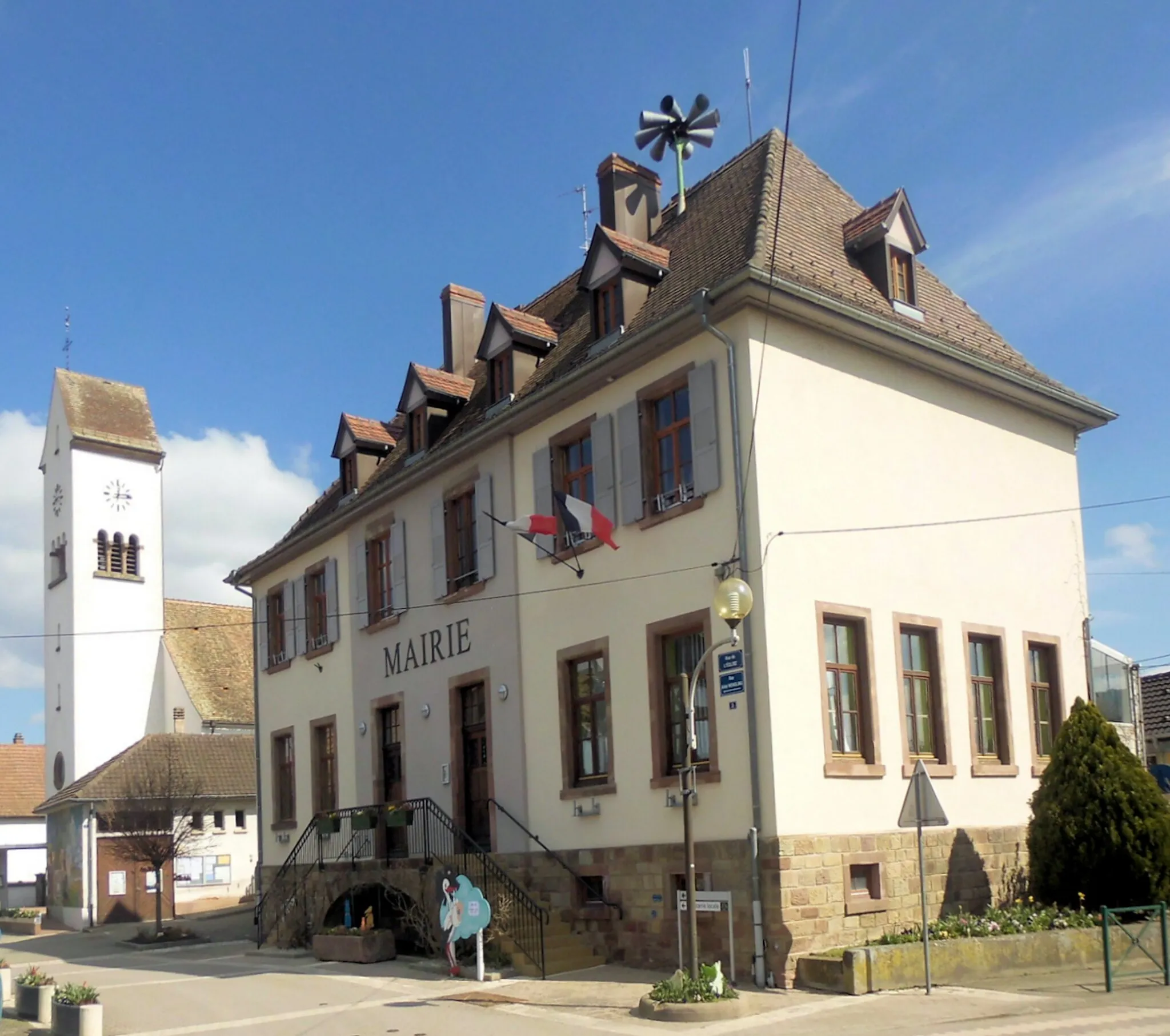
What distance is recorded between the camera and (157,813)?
3403 cm

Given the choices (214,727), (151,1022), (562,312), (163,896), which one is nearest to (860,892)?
(151,1022)

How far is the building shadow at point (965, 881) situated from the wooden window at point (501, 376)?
9572 mm

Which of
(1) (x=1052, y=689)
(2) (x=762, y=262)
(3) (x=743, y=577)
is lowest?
(1) (x=1052, y=689)

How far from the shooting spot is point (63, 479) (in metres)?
49.1

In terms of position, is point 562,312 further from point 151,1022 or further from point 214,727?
point 214,727

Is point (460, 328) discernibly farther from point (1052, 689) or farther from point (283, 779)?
point (1052, 689)

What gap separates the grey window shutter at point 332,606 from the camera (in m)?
26.6

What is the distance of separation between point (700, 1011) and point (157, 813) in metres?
23.6

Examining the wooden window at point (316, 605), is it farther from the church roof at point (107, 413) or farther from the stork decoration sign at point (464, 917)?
the church roof at point (107, 413)

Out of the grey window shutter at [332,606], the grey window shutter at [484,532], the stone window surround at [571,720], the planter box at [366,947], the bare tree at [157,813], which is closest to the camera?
the stone window surround at [571,720]

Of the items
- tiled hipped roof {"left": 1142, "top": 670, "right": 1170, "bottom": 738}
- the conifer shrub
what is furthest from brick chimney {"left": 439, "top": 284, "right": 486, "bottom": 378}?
tiled hipped roof {"left": 1142, "top": 670, "right": 1170, "bottom": 738}

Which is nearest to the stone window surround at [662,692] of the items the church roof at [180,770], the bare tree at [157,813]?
the bare tree at [157,813]

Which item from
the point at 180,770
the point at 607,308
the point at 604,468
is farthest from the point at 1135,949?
the point at 180,770

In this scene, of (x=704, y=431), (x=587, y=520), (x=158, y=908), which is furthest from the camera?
(x=158, y=908)
